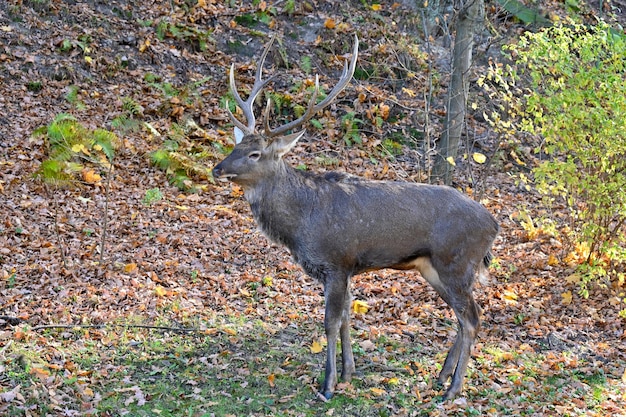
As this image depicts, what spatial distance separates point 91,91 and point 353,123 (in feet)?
18.1

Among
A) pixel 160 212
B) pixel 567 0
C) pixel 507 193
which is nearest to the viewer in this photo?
pixel 160 212

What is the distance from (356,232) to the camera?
303 inches

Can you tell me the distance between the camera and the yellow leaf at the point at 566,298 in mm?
10133

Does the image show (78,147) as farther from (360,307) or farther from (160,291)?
(360,307)

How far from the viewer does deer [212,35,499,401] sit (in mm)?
7633

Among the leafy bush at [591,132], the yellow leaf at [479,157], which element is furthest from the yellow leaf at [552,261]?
the yellow leaf at [479,157]

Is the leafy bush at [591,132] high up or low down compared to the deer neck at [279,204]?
up

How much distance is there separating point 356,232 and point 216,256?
3.76 meters

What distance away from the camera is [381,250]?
7715 millimetres

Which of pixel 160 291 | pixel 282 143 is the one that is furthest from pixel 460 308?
pixel 160 291

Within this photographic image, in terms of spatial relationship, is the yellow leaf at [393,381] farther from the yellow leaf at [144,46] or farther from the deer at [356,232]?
the yellow leaf at [144,46]

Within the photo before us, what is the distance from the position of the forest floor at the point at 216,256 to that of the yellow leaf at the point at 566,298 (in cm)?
6

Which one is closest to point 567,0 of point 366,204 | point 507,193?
point 507,193

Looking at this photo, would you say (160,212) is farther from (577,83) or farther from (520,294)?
(577,83)
